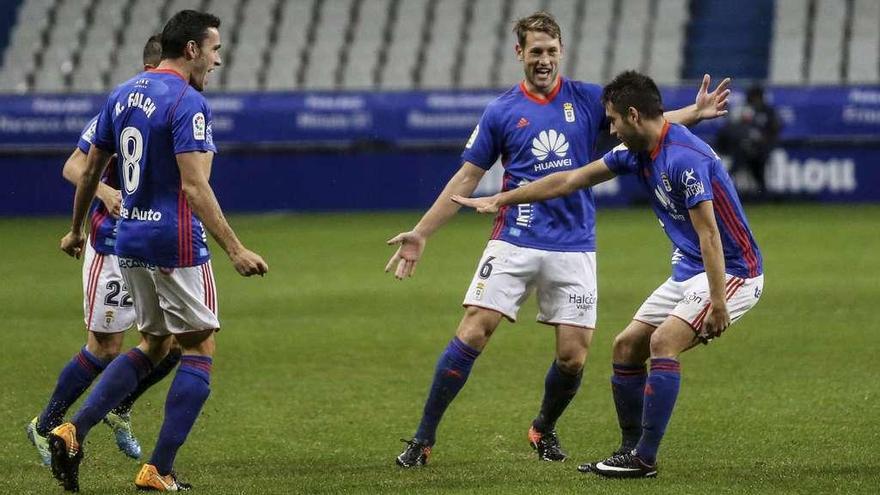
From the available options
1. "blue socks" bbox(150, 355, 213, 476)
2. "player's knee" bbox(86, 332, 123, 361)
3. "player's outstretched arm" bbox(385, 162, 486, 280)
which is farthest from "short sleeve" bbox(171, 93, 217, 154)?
"player's knee" bbox(86, 332, 123, 361)

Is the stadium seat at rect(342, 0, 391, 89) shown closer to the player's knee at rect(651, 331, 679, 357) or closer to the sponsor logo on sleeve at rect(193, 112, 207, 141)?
the player's knee at rect(651, 331, 679, 357)

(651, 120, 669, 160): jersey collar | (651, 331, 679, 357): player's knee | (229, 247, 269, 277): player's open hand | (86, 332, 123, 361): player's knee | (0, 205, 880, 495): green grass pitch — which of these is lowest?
(0, 205, 880, 495): green grass pitch

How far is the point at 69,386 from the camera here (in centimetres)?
782

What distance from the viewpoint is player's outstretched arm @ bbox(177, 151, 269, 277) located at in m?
6.52

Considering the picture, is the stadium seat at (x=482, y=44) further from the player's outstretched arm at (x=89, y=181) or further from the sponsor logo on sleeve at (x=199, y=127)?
the sponsor logo on sleeve at (x=199, y=127)

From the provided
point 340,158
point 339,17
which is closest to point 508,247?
point 340,158

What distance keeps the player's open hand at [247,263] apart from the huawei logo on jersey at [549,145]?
6.25ft

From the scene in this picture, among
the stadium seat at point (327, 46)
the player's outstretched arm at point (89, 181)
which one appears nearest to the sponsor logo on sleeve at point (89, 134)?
the player's outstretched arm at point (89, 181)

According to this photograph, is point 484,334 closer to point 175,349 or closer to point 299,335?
point 175,349

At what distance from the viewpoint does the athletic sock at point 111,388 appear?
680 centimetres

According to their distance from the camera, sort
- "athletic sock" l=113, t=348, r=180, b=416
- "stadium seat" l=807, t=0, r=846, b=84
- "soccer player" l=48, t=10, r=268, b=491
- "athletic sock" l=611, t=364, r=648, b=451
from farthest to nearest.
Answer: "stadium seat" l=807, t=0, r=846, b=84 < "athletic sock" l=113, t=348, r=180, b=416 < "athletic sock" l=611, t=364, r=648, b=451 < "soccer player" l=48, t=10, r=268, b=491

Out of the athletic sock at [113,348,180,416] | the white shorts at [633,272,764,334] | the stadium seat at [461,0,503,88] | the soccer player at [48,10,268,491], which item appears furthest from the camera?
the stadium seat at [461,0,503,88]

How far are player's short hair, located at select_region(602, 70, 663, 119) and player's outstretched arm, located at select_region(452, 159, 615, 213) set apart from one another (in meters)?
0.37

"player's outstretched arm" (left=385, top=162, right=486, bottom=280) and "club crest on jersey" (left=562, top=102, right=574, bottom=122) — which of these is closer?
"player's outstretched arm" (left=385, top=162, right=486, bottom=280)
